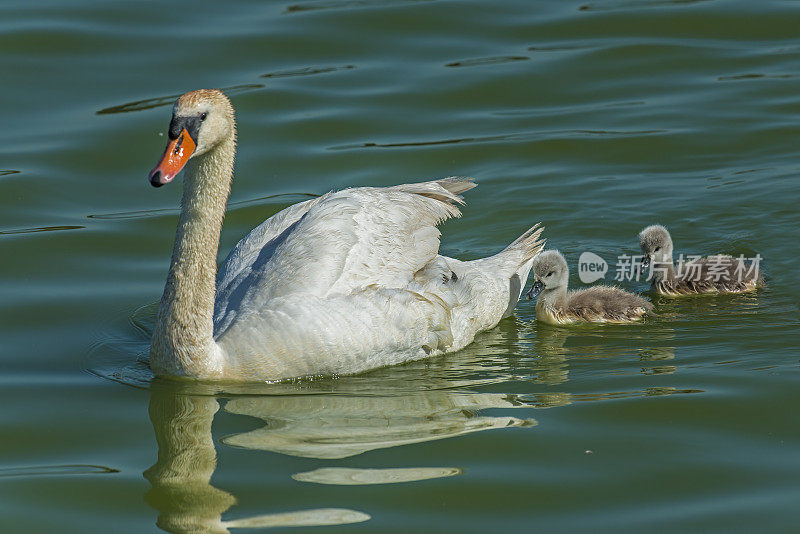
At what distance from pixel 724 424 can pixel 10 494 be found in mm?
4321

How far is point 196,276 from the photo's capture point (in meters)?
8.12

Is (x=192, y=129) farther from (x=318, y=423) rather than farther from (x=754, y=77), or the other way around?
(x=754, y=77)

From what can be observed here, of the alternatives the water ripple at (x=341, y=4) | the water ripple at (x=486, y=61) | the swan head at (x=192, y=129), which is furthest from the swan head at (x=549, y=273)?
the water ripple at (x=341, y=4)

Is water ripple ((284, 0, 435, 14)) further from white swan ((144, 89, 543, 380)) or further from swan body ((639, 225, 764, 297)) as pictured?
white swan ((144, 89, 543, 380))

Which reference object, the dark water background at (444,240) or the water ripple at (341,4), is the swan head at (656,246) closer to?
the dark water background at (444,240)

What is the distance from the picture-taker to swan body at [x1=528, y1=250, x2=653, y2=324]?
9.44 meters

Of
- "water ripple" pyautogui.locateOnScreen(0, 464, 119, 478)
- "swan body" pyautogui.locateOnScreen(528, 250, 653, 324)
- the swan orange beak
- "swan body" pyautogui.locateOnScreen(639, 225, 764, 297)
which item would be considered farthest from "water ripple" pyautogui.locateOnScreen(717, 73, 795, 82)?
"water ripple" pyautogui.locateOnScreen(0, 464, 119, 478)

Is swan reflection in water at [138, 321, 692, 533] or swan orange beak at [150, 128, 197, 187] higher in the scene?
swan orange beak at [150, 128, 197, 187]

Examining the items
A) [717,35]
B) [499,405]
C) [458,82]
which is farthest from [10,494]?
[717,35]

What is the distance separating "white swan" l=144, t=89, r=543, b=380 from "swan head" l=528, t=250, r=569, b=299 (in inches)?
36.6

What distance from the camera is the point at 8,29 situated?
1593 cm

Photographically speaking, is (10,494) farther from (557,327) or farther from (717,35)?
(717,35)

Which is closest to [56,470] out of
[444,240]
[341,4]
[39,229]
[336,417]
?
[336,417]

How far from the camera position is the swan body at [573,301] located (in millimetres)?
9438
